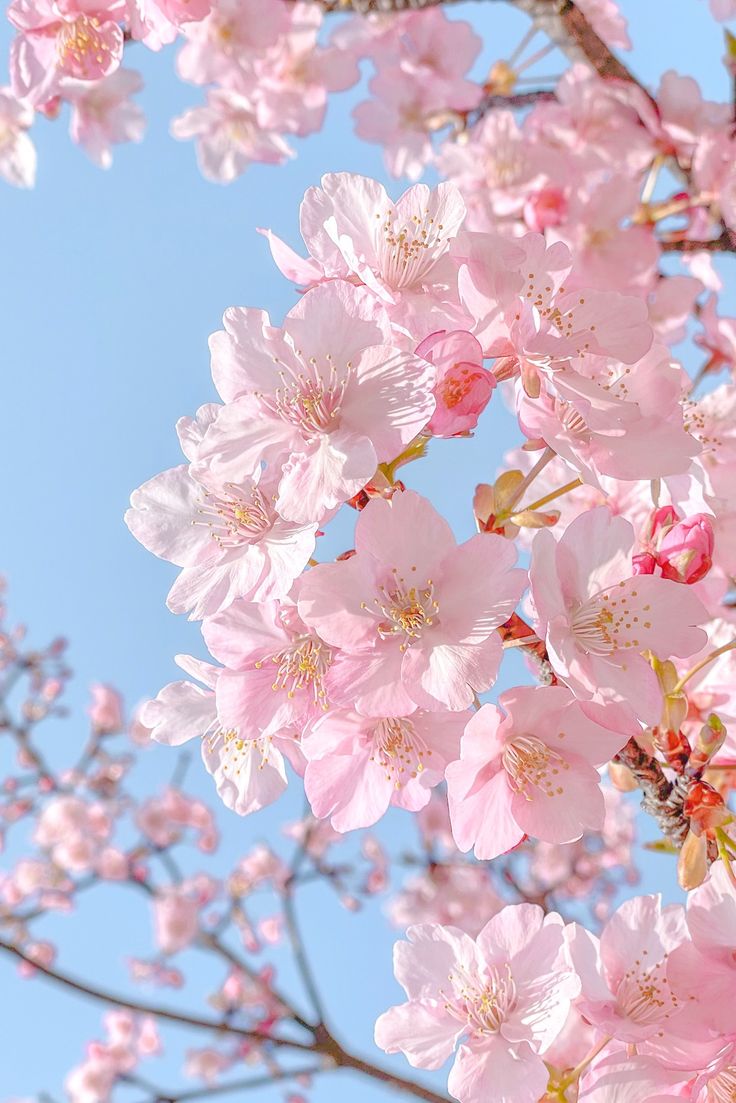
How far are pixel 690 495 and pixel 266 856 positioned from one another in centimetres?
668

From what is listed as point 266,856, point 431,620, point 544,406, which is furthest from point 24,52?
point 266,856

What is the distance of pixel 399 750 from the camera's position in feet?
3.67

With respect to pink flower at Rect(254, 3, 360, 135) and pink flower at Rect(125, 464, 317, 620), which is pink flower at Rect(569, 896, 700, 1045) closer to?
pink flower at Rect(125, 464, 317, 620)

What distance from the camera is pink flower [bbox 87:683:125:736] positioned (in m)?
7.05

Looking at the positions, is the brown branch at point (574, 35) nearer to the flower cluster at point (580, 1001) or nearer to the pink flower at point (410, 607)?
the pink flower at point (410, 607)

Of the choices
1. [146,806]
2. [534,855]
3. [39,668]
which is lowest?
[534,855]

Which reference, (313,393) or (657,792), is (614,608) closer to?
(657,792)

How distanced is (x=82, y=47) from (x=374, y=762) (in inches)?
69.7

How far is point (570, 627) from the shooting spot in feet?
3.48

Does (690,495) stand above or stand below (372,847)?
above

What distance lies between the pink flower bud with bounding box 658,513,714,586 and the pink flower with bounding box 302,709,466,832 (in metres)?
A: 0.38

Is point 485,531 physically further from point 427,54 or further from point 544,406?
point 427,54

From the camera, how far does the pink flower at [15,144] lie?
10.1 ft

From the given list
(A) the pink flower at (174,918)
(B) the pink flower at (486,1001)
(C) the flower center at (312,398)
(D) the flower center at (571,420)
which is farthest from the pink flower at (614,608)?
(A) the pink flower at (174,918)
